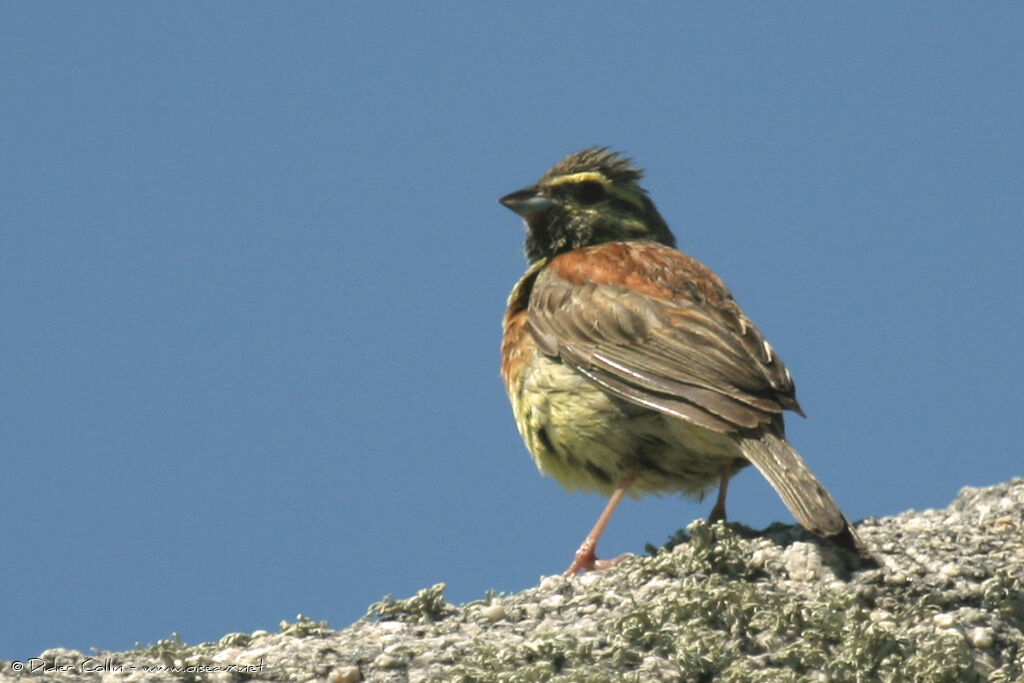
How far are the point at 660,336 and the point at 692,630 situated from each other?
196cm

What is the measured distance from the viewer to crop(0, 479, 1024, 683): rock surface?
211 inches

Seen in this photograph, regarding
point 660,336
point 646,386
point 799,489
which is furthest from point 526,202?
point 799,489

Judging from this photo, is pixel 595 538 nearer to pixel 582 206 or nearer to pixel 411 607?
pixel 411 607

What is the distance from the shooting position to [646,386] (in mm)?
6844

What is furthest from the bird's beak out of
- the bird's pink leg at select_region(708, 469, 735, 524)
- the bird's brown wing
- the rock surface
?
the rock surface

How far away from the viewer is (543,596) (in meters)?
6.18

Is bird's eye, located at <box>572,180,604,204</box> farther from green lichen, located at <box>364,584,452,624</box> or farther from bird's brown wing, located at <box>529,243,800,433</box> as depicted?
green lichen, located at <box>364,584,452,624</box>

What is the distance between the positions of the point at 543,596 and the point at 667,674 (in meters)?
0.92

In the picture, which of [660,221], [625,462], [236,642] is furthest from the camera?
[660,221]

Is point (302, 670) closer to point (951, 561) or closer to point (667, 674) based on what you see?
point (667, 674)

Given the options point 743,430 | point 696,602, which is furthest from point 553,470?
point 696,602

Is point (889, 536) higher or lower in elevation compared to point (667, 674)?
higher

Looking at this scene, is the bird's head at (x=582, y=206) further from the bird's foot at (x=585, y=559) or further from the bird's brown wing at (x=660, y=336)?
the bird's foot at (x=585, y=559)

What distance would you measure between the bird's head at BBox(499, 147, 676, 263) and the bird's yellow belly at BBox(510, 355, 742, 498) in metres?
1.51
